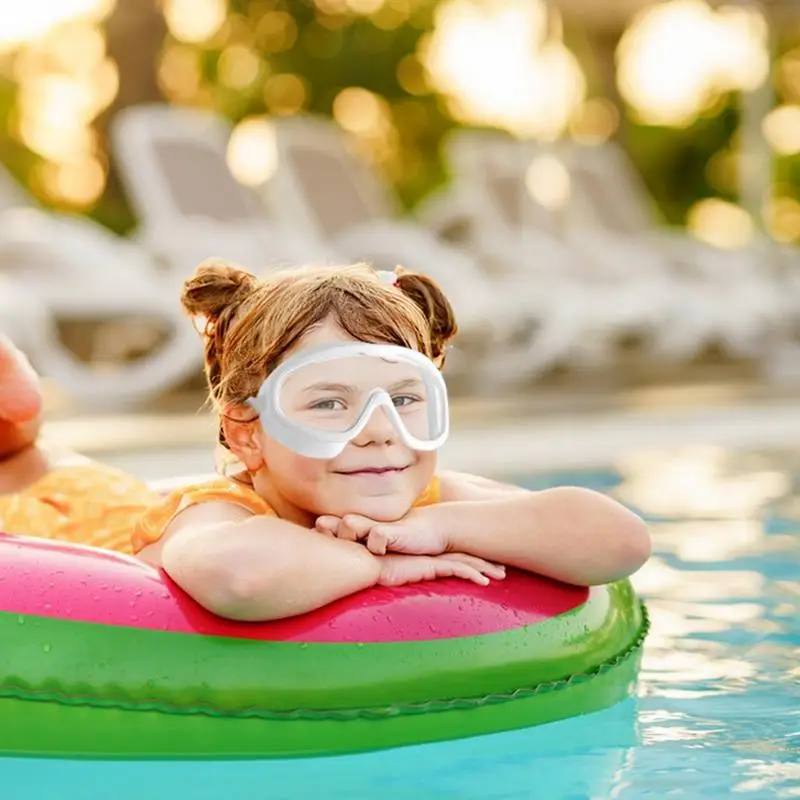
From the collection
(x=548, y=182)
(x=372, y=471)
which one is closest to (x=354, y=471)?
(x=372, y=471)

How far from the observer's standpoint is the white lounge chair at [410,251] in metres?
11.1

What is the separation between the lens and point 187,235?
1077 centimetres

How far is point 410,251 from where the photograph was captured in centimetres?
1105

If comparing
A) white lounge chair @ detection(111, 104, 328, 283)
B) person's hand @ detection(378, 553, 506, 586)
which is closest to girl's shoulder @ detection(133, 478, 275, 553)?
person's hand @ detection(378, 553, 506, 586)

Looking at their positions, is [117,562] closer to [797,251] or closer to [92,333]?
[92,333]

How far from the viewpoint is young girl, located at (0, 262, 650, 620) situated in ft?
9.28

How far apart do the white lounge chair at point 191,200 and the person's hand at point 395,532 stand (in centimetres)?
746

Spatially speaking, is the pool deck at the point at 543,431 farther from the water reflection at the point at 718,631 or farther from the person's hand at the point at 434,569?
the person's hand at the point at 434,569

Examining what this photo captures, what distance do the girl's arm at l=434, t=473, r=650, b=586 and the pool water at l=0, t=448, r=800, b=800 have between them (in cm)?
33

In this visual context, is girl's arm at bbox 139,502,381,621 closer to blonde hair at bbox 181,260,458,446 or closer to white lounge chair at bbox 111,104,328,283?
blonde hair at bbox 181,260,458,446

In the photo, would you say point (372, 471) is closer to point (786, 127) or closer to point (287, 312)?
point (287, 312)

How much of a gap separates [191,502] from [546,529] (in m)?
0.65

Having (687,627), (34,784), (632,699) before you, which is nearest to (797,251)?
(687,627)

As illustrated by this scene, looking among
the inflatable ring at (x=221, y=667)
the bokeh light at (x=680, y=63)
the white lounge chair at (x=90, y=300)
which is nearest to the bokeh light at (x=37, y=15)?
the bokeh light at (x=680, y=63)
